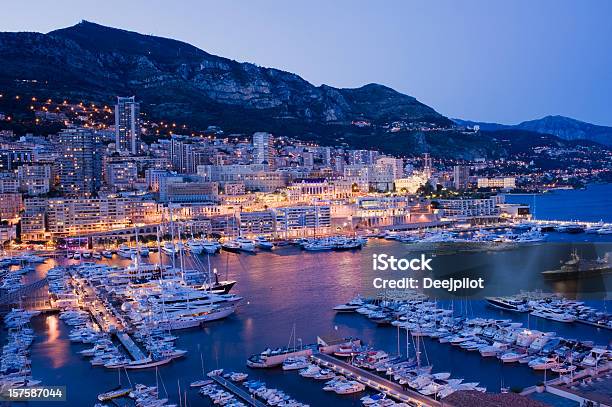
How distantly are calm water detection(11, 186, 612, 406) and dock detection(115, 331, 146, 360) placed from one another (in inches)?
17.1

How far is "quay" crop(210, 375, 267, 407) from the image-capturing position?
6.75m

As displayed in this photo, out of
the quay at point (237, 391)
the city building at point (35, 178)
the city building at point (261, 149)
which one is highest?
the city building at point (261, 149)

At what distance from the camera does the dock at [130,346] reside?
8359mm

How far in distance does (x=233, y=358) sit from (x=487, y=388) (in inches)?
123

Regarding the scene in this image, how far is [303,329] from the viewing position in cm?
975

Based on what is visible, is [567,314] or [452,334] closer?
[452,334]

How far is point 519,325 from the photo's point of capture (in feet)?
30.0

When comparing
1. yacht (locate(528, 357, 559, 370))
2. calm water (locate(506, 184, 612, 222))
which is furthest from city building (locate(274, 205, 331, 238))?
yacht (locate(528, 357, 559, 370))

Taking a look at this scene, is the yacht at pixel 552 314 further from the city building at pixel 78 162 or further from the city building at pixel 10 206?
the city building at pixel 78 162

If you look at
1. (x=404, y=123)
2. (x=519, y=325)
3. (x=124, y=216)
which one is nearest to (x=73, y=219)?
(x=124, y=216)

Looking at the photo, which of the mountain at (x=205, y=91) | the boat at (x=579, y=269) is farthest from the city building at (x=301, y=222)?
the mountain at (x=205, y=91)

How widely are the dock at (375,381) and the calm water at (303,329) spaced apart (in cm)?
33

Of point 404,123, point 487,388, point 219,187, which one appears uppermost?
point 404,123

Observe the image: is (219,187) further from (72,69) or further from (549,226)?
(72,69)
